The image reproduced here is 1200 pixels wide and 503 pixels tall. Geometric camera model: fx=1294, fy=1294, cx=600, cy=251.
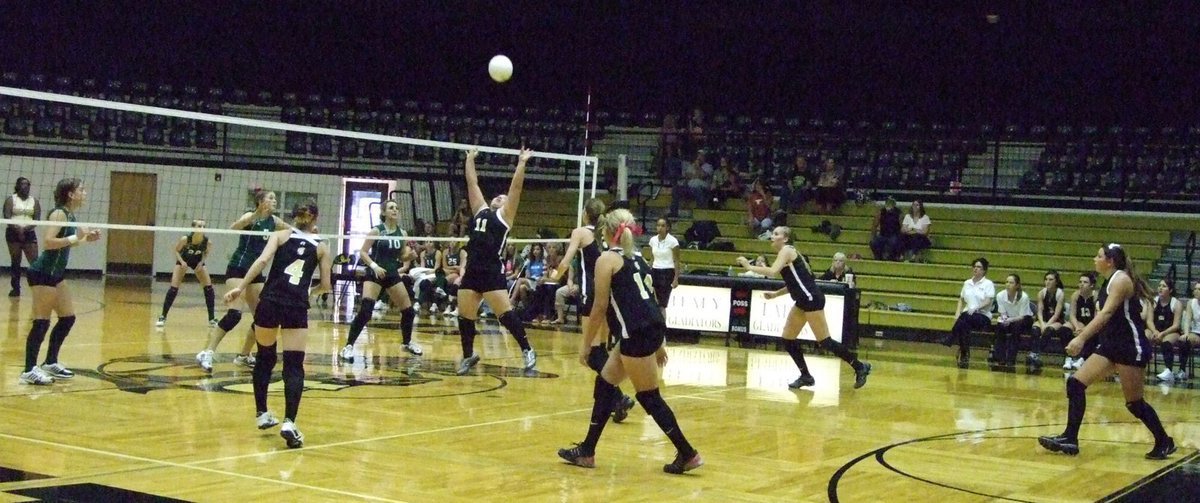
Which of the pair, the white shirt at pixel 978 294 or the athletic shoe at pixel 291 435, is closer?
the athletic shoe at pixel 291 435

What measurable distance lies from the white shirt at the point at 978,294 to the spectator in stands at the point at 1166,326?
2100 millimetres

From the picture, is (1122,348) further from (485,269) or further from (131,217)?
(131,217)

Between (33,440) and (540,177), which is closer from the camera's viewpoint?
(33,440)

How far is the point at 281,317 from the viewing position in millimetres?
8164

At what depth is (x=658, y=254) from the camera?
16469 mm

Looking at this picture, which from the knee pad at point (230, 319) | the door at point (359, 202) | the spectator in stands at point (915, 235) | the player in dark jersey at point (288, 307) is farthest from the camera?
the door at point (359, 202)

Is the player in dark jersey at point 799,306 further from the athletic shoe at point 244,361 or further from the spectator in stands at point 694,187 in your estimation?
the spectator in stands at point 694,187

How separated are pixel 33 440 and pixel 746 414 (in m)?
5.36

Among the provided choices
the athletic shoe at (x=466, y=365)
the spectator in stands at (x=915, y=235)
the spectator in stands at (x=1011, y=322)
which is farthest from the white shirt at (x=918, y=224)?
the athletic shoe at (x=466, y=365)

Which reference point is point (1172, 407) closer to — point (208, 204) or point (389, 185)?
point (389, 185)

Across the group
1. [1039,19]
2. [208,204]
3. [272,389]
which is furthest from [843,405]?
[208,204]

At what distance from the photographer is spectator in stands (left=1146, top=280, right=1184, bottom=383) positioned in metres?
15.7

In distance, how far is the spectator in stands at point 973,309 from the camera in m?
17.1

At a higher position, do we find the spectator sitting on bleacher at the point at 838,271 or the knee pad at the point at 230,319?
the spectator sitting on bleacher at the point at 838,271
